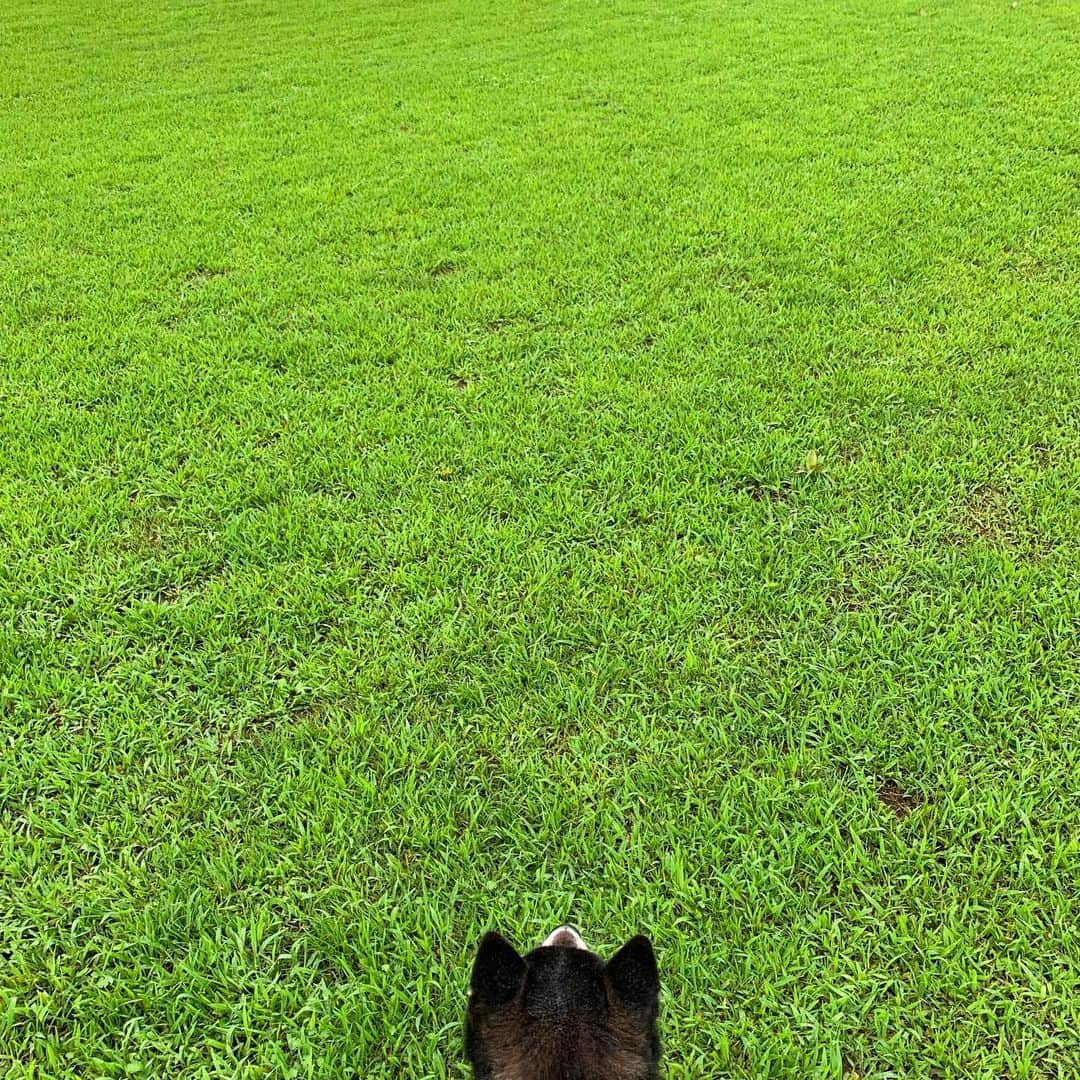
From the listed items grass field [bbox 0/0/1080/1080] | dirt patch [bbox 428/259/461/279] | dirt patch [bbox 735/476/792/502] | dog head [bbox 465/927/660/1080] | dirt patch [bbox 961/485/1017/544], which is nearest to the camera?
dog head [bbox 465/927/660/1080]

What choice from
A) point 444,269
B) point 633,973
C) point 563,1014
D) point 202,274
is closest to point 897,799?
point 633,973

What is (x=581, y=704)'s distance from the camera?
2137 millimetres

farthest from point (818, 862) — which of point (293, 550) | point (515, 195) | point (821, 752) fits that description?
point (515, 195)

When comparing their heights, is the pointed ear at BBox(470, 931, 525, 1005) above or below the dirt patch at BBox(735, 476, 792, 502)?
above

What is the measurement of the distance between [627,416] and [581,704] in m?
1.40

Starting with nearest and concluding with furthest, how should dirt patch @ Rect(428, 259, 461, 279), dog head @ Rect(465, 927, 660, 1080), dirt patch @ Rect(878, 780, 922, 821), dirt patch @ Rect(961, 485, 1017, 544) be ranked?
dog head @ Rect(465, 927, 660, 1080)
dirt patch @ Rect(878, 780, 922, 821)
dirt patch @ Rect(961, 485, 1017, 544)
dirt patch @ Rect(428, 259, 461, 279)

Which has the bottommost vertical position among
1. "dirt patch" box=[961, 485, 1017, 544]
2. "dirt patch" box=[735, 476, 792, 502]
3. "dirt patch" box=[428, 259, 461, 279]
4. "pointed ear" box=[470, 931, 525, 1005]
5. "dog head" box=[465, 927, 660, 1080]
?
"dirt patch" box=[961, 485, 1017, 544]

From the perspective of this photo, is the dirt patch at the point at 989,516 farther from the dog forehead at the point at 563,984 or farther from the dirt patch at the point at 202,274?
the dirt patch at the point at 202,274

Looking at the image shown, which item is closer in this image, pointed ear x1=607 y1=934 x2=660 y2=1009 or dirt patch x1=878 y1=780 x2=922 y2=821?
pointed ear x1=607 y1=934 x2=660 y2=1009

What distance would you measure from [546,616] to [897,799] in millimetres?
1018

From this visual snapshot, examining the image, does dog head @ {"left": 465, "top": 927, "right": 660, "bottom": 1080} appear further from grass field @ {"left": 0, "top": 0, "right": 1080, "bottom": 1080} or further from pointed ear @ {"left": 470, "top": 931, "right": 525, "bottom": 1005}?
grass field @ {"left": 0, "top": 0, "right": 1080, "bottom": 1080}

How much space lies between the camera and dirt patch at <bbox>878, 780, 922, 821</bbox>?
1870 millimetres

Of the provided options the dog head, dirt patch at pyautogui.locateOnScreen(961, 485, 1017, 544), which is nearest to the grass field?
dirt patch at pyautogui.locateOnScreen(961, 485, 1017, 544)

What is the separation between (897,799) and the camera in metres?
1.90
